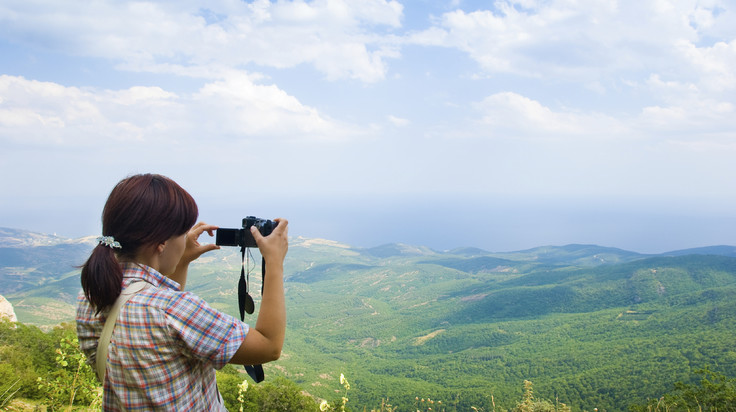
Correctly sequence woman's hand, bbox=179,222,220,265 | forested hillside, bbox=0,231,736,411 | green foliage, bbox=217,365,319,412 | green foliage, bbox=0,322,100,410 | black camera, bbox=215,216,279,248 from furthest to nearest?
forested hillside, bbox=0,231,736,411
green foliage, bbox=217,365,319,412
green foliage, bbox=0,322,100,410
woman's hand, bbox=179,222,220,265
black camera, bbox=215,216,279,248

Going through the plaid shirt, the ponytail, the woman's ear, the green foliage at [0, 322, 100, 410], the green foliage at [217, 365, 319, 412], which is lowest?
the green foliage at [217, 365, 319, 412]

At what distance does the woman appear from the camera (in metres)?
1.36

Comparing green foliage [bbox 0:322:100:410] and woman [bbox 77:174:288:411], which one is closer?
woman [bbox 77:174:288:411]

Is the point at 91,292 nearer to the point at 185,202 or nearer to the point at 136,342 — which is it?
the point at 136,342

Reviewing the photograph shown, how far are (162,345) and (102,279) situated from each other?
308mm

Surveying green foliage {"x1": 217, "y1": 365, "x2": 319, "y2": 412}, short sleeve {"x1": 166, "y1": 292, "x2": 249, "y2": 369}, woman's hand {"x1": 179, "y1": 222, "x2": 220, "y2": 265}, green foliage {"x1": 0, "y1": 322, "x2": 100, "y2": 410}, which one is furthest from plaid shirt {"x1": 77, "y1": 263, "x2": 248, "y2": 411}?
green foliage {"x1": 217, "y1": 365, "x2": 319, "y2": 412}

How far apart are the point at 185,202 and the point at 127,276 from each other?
1.08 feet

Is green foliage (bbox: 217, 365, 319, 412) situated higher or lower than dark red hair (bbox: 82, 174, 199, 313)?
lower

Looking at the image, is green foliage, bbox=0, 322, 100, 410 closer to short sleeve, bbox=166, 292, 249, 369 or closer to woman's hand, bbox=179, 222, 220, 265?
woman's hand, bbox=179, 222, 220, 265

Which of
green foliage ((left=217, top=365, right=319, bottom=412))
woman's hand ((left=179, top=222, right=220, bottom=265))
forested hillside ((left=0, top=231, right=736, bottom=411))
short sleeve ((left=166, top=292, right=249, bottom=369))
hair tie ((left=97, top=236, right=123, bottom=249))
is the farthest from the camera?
forested hillside ((left=0, top=231, right=736, bottom=411))

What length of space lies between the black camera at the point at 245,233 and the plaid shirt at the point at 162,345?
0.56m

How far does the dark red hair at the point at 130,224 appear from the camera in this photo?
4.64 feet

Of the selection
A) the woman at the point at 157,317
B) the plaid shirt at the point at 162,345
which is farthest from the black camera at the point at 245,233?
the plaid shirt at the point at 162,345

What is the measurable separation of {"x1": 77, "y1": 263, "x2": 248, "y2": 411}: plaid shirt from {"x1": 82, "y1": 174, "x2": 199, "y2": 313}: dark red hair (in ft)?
0.22
